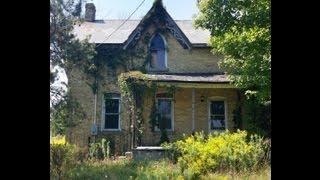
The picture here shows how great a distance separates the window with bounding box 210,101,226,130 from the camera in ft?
61.2

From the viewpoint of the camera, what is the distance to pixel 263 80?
13.0 m

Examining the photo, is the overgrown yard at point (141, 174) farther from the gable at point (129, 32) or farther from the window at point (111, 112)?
the gable at point (129, 32)

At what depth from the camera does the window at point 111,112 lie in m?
18.6

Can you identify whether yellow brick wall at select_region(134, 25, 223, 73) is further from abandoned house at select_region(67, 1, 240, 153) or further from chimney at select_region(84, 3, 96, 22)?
chimney at select_region(84, 3, 96, 22)

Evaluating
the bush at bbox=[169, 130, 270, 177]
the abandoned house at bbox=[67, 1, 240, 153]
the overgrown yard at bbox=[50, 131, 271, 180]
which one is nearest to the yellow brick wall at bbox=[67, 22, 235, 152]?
the abandoned house at bbox=[67, 1, 240, 153]

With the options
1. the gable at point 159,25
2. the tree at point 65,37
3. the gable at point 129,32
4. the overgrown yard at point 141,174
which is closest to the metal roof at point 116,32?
the gable at point 129,32

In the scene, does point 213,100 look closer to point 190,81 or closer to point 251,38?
point 190,81

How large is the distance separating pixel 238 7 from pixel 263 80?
91.5 inches

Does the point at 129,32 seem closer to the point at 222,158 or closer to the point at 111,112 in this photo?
the point at 111,112

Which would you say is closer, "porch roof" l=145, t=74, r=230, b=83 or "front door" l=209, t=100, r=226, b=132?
"porch roof" l=145, t=74, r=230, b=83

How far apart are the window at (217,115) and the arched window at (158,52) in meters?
2.62

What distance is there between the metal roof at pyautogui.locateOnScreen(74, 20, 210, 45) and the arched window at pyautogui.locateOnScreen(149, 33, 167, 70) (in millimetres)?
1178
